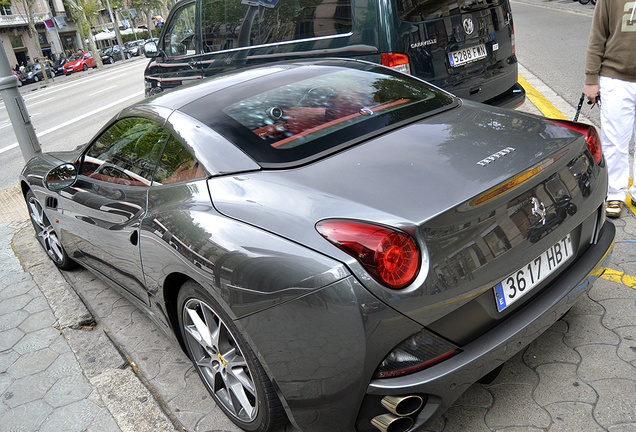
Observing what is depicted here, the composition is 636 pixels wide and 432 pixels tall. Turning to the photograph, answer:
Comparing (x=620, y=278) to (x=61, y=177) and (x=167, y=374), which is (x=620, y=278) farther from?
(x=61, y=177)

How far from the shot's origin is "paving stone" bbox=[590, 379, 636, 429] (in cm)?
202

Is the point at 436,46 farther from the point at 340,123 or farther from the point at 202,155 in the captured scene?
the point at 202,155

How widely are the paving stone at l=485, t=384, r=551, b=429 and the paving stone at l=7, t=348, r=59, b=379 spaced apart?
8.29 feet

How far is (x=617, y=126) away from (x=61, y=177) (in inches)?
148

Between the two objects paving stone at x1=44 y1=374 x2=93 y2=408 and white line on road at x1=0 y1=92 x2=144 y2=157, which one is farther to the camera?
white line on road at x1=0 y1=92 x2=144 y2=157

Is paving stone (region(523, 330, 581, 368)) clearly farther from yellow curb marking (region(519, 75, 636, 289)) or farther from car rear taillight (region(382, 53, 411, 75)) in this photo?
car rear taillight (region(382, 53, 411, 75))

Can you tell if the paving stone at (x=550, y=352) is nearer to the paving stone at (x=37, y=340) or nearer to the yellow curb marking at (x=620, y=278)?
the yellow curb marking at (x=620, y=278)

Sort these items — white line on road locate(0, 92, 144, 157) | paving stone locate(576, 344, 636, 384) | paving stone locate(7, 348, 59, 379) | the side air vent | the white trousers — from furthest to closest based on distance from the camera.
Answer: white line on road locate(0, 92, 144, 157)
the side air vent
the white trousers
paving stone locate(7, 348, 59, 379)
paving stone locate(576, 344, 636, 384)

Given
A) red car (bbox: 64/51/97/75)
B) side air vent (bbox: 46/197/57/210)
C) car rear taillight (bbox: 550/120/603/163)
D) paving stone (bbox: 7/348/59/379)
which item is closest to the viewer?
car rear taillight (bbox: 550/120/603/163)

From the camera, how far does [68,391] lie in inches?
113

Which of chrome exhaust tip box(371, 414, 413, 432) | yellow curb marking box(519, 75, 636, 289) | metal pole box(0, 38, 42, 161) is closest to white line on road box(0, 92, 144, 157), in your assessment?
metal pole box(0, 38, 42, 161)

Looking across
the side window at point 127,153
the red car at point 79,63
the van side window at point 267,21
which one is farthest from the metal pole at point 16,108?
the red car at point 79,63

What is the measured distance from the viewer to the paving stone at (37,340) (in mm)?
3373

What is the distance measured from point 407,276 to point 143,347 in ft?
A: 6.92
